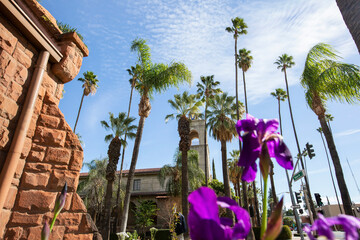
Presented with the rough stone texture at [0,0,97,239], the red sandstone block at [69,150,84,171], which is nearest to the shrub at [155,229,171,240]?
the rough stone texture at [0,0,97,239]

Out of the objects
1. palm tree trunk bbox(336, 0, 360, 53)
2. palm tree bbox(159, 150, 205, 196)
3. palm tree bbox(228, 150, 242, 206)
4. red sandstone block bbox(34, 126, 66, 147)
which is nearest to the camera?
red sandstone block bbox(34, 126, 66, 147)

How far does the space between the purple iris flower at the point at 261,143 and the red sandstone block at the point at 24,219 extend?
8.03ft

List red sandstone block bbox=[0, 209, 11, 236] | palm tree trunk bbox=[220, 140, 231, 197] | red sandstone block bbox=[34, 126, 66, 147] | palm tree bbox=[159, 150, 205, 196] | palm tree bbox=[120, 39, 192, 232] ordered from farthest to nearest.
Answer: palm tree bbox=[159, 150, 205, 196] → palm tree trunk bbox=[220, 140, 231, 197] → palm tree bbox=[120, 39, 192, 232] → red sandstone block bbox=[34, 126, 66, 147] → red sandstone block bbox=[0, 209, 11, 236]

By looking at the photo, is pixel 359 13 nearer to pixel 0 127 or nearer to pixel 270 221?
pixel 270 221

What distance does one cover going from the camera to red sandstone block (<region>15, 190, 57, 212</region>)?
7.78 ft

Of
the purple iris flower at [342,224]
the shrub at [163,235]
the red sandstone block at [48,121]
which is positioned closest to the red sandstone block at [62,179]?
the red sandstone block at [48,121]

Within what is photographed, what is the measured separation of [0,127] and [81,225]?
1.34 metres

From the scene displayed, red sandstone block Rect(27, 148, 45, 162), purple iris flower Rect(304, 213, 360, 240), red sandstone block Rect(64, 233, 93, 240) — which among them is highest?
red sandstone block Rect(27, 148, 45, 162)

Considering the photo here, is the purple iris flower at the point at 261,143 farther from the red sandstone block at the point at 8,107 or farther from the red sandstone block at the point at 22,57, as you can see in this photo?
the red sandstone block at the point at 22,57

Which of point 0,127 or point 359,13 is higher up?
point 359,13

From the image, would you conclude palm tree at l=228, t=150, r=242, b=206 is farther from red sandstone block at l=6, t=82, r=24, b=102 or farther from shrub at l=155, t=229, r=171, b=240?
red sandstone block at l=6, t=82, r=24, b=102

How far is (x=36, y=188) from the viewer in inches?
97.7

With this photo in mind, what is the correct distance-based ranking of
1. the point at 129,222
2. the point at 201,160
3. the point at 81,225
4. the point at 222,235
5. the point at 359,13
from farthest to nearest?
the point at 201,160 < the point at 129,222 < the point at 359,13 < the point at 81,225 < the point at 222,235

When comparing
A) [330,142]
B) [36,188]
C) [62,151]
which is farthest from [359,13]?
[330,142]
